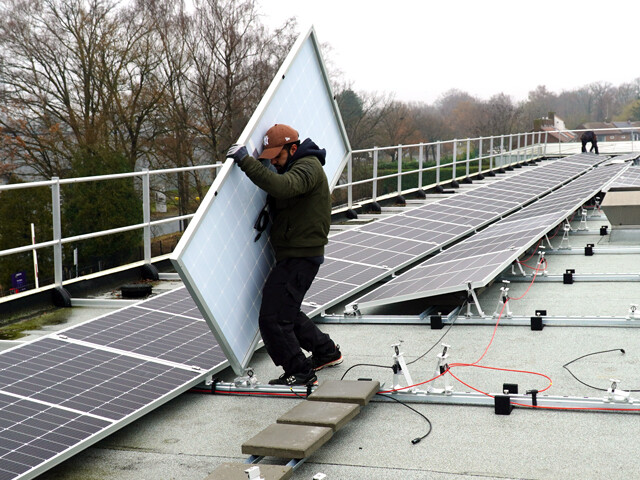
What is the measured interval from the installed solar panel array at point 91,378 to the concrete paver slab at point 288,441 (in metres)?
0.87

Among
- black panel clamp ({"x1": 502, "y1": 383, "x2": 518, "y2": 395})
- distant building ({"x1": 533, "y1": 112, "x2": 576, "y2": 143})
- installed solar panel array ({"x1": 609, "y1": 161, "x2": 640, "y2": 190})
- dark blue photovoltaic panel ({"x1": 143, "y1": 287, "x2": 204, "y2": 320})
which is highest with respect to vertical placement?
distant building ({"x1": 533, "y1": 112, "x2": 576, "y2": 143})

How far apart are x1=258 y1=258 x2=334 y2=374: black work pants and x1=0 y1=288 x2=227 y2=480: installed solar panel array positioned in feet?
1.68

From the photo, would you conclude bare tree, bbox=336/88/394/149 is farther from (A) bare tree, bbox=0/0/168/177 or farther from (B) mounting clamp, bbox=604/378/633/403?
(B) mounting clamp, bbox=604/378/633/403

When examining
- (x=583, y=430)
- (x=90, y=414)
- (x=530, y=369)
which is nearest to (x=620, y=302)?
(x=530, y=369)

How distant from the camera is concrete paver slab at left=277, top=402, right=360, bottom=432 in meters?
4.18

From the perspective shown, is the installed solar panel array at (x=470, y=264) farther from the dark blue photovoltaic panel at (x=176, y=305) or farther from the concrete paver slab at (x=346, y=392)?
the concrete paver slab at (x=346, y=392)

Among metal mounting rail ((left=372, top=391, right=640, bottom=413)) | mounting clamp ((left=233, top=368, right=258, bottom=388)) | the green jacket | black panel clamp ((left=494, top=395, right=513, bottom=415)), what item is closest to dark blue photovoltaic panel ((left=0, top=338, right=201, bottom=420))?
mounting clamp ((left=233, top=368, right=258, bottom=388))

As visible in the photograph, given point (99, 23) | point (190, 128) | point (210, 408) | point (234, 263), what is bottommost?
point (210, 408)

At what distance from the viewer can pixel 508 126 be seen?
81.6m

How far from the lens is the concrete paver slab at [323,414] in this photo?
418cm

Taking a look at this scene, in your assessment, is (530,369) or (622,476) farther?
(530,369)

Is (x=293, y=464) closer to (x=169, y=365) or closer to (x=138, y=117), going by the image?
(x=169, y=365)

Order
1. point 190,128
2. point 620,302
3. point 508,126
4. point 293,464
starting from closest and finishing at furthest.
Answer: point 293,464 → point 620,302 → point 190,128 → point 508,126

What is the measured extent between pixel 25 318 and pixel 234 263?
3.81 meters
